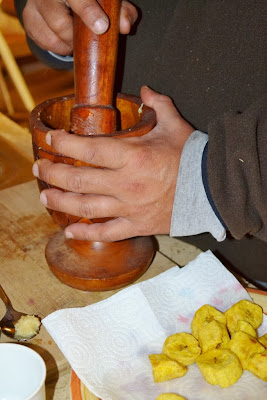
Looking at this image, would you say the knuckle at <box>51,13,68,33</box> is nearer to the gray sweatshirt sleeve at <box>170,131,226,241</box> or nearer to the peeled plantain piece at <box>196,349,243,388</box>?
the gray sweatshirt sleeve at <box>170,131,226,241</box>

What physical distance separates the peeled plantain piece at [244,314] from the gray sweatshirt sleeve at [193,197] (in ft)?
0.34

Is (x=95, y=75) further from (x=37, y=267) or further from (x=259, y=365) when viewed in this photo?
(x=259, y=365)

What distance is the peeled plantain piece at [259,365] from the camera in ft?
2.19

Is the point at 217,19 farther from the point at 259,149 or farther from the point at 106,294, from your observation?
the point at 106,294

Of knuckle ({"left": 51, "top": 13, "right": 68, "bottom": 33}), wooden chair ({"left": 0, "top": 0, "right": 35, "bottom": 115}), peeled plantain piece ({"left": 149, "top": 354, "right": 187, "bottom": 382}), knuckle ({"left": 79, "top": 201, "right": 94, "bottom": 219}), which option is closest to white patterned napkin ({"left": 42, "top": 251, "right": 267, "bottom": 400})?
peeled plantain piece ({"left": 149, "top": 354, "right": 187, "bottom": 382})

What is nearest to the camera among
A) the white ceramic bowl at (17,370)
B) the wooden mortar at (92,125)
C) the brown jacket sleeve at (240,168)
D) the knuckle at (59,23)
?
the white ceramic bowl at (17,370)

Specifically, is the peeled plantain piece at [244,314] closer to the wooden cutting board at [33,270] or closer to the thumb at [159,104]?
the wooden cutting board at [33,270]

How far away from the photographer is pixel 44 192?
0.79 m

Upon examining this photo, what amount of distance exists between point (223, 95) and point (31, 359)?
0.67m

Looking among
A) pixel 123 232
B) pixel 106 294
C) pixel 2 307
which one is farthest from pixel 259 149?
pixel 2 307

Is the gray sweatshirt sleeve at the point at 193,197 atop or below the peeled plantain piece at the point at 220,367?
atop

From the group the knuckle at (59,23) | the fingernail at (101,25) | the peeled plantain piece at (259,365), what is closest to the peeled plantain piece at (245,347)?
the peeled plantain piece at (259,365)

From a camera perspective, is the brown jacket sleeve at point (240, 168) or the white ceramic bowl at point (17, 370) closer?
the white ceramic bowl at point (17, 370)

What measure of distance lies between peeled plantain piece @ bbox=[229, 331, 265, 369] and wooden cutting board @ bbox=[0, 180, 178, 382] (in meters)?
0.23
